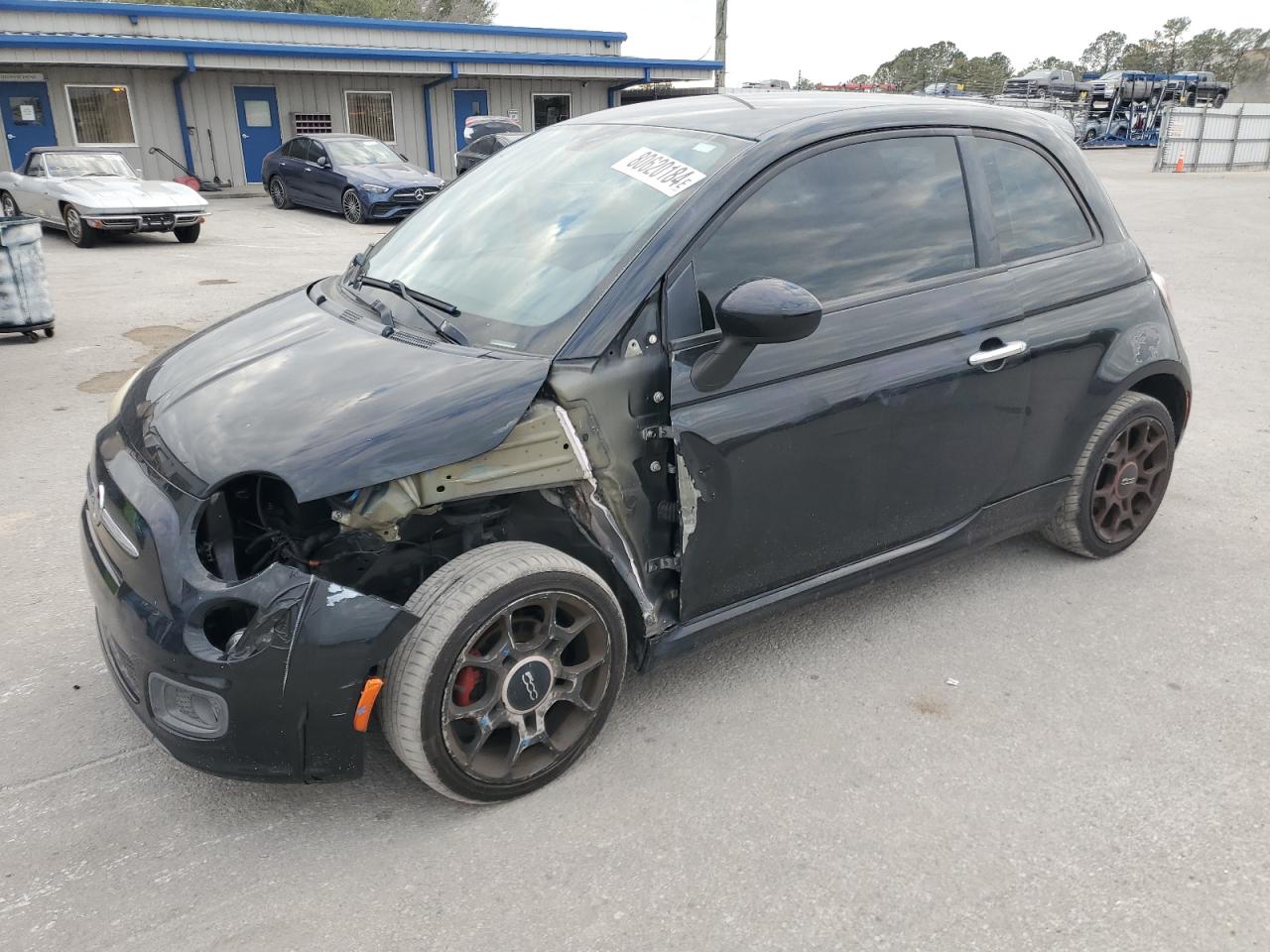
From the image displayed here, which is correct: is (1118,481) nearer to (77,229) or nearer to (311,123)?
(77,229)

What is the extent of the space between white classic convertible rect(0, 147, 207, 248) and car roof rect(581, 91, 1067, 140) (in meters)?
11.4

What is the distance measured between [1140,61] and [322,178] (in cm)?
8329

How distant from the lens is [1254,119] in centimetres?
2689

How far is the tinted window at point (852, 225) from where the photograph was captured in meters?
→ 2.82

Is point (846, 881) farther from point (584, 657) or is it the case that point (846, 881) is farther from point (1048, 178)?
point (1048, 178)

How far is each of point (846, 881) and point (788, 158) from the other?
2.04m

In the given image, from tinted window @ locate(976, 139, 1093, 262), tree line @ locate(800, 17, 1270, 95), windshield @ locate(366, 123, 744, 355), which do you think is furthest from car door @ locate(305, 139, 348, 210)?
tree line @ locate(800, 17, 1270, 95)

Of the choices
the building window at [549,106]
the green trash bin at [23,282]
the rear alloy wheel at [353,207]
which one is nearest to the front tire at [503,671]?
the green trash bin at [23,282]

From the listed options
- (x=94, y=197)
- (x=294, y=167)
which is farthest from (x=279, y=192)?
(x=94, y=197)

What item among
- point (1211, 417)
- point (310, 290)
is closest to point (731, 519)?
point (310, 290)

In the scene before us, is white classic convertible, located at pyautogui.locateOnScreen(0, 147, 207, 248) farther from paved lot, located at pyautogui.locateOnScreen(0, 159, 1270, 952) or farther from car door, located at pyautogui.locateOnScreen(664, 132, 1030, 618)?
car door, located at pyautogui.locateOnScreen(664, 132, 1030, 618)

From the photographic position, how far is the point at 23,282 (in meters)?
7.59

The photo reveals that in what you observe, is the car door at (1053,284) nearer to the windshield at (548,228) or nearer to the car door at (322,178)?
the windshield at (548,228)

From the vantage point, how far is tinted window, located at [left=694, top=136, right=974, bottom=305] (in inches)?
111
